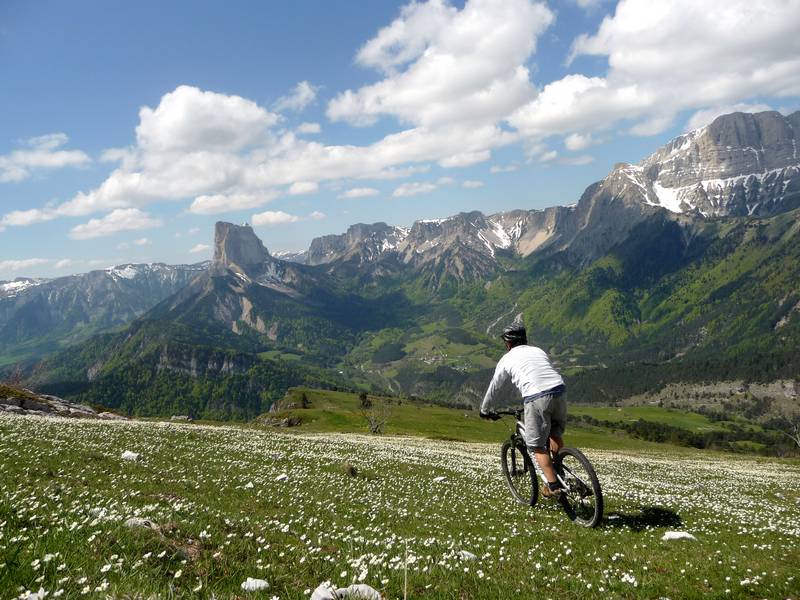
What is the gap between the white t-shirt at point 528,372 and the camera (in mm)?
12458

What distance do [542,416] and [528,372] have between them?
114 centimetres

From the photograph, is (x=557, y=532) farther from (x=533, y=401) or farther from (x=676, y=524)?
(x=676, y=524)

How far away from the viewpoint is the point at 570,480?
1280 cm

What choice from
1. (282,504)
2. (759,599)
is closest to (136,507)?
(282,504)

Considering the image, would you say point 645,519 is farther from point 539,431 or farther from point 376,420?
point 376,420

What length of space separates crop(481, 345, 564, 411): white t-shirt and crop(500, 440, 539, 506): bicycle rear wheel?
302cm

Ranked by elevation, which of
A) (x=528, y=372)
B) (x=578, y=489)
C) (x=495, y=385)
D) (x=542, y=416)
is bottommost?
(x=578, y=489)

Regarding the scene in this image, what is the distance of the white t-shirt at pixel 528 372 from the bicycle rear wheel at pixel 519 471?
3.02m

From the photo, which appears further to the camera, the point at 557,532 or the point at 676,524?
the point at 676,524

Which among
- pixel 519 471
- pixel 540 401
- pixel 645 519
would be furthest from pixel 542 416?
pixel 645 519

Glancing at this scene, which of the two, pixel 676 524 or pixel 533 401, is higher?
pixel 533 401

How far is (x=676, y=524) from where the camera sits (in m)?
13.6

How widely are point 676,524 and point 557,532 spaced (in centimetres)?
440

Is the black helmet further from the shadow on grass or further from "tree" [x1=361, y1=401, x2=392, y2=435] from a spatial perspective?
"tree" [x1=361, y1=401, x2=392, y2=435]
